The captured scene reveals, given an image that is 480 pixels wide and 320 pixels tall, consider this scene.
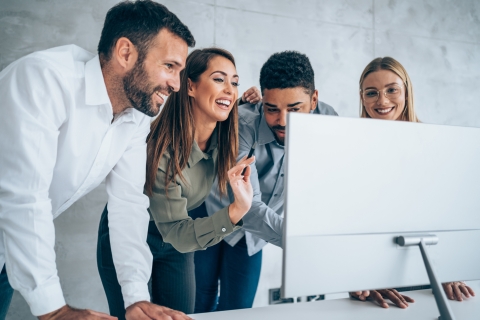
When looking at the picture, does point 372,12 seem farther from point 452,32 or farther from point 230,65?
point 230,65

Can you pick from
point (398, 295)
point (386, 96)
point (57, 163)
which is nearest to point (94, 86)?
point (57, 163)

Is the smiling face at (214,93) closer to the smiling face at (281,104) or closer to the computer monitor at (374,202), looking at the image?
the smiling face at (281,104)

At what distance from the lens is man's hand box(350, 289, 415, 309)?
1.10 metres

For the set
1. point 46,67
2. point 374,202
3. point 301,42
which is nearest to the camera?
point 374,202

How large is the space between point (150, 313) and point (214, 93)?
0.94 m

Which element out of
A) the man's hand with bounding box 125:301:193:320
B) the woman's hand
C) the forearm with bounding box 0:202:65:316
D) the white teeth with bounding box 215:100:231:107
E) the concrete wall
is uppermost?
the concrete wall

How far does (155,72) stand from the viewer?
53.4 inches

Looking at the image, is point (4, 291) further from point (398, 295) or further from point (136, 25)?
point (398, 295)

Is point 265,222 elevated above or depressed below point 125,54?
below

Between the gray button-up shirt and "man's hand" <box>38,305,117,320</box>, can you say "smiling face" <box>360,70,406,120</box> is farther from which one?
"man's hand" <box>38,305,117,320</box>

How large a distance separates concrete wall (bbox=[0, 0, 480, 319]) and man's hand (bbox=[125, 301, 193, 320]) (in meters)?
1.89

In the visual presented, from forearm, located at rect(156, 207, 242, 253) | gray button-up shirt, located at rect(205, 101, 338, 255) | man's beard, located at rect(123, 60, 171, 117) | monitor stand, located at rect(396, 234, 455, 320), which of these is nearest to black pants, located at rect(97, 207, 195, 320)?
forearm, located at rect(156, 207, 242, 253)

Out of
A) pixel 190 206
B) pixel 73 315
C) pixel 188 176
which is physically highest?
pixel 188 176

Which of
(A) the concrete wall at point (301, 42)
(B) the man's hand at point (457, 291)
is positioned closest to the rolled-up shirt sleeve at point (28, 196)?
(B) the man's hand at point (457, 291)
